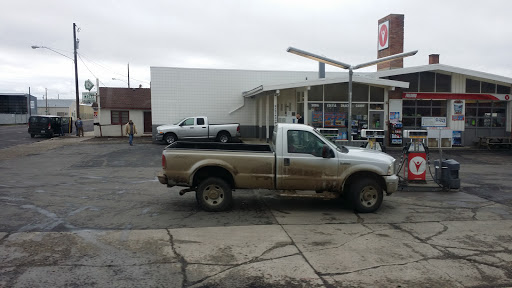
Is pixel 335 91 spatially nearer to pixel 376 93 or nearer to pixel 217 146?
pixel 376 93

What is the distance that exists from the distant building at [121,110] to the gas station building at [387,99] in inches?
223

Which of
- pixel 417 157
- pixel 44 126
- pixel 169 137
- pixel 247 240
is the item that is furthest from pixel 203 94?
pixel 247 240

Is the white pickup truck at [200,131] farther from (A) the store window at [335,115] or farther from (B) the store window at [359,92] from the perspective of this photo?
(B) the store window at [359,92]

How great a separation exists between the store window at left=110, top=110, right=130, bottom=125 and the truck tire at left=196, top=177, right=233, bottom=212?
82.2 feet

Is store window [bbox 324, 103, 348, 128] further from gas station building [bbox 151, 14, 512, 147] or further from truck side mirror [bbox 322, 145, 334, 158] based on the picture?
truck side mirror [bbox 322, 145, 334, 158]

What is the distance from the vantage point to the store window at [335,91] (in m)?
20.2

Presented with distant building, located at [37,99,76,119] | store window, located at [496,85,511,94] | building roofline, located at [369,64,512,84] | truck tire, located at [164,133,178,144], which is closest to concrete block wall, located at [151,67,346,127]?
truck tire, located at [164,133,178,144]

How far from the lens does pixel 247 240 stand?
6.20 meters

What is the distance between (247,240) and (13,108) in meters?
73.1

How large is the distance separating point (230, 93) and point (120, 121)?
10.3m

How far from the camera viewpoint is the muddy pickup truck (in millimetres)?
7824

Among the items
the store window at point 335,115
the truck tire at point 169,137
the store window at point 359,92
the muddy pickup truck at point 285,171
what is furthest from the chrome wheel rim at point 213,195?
the truck tire at point 169,137

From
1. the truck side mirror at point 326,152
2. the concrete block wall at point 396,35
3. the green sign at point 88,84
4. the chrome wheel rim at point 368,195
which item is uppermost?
the concrete block wall at point 396,35

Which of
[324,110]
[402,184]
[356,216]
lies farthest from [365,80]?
[356,216]
